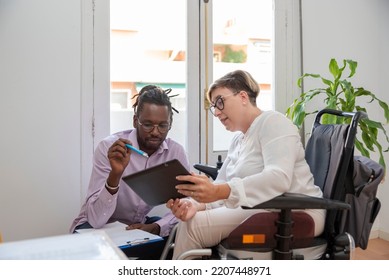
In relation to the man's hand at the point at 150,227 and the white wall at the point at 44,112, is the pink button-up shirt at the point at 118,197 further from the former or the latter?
the white wall at the point at 44,112

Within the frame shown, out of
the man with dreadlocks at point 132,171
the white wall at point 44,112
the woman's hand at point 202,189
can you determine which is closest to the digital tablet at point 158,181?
the woman's hand at point 202,189

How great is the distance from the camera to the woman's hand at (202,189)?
111 centimetres

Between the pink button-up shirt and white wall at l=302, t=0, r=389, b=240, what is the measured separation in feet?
4.26

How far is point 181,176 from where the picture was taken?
1093 millimetres

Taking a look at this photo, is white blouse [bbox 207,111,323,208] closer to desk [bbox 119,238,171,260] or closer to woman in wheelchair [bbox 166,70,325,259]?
woman in wheelchair [bbox 166,70,325,259]

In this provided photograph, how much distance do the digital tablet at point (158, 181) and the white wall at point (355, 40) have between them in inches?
63.5

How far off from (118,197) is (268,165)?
2.51 feet

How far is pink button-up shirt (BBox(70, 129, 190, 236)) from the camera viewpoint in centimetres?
145

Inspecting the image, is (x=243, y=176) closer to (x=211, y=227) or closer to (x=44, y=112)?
(x=211, y=227)

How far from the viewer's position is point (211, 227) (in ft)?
3.92

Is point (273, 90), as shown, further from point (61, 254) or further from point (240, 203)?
point (61, 254)

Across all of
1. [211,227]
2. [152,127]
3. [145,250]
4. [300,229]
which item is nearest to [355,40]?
[152,127]

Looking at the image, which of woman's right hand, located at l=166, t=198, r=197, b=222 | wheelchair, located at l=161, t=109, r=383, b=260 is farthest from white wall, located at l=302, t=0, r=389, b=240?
woman's right hand, located at l=166, t=198, r=197, b=222
